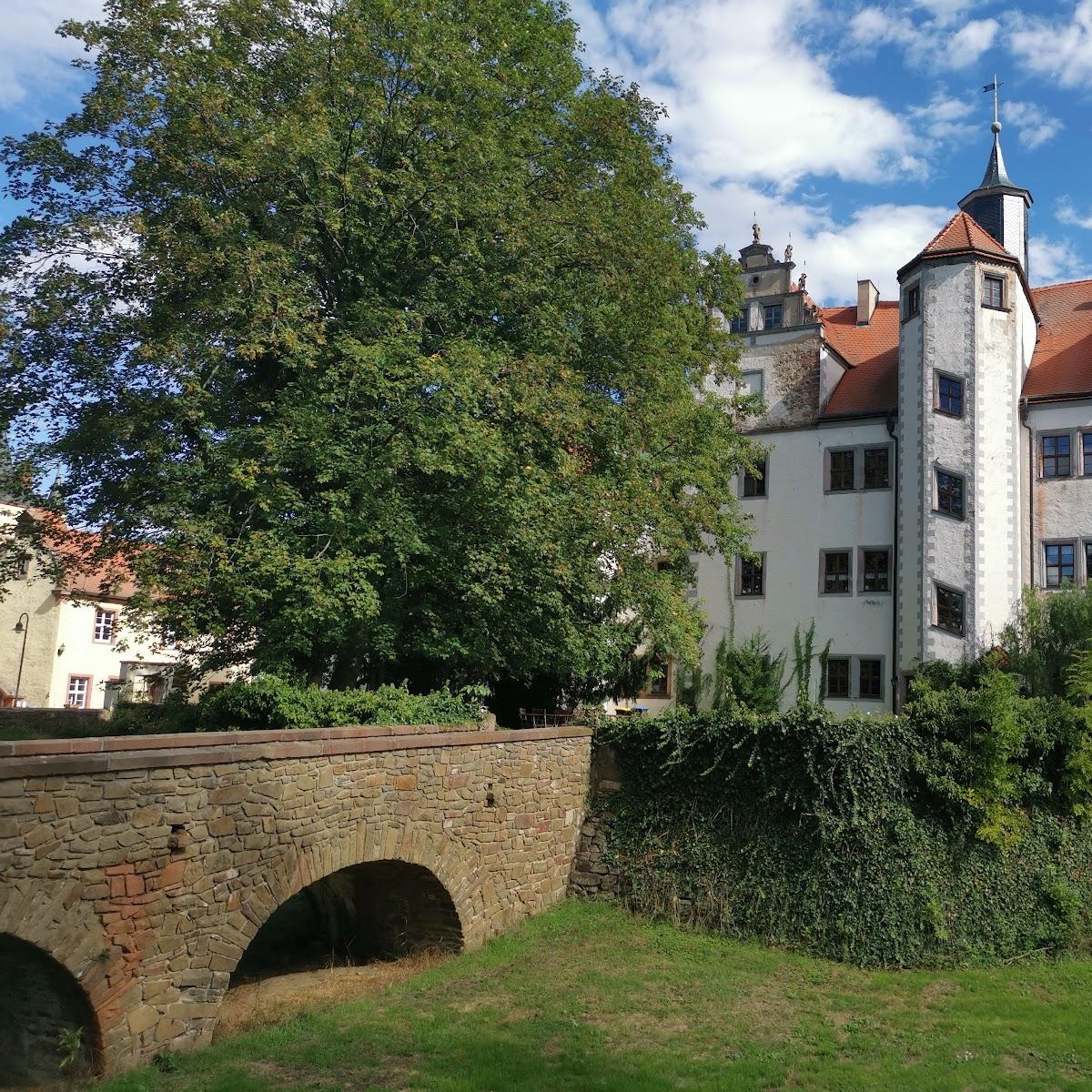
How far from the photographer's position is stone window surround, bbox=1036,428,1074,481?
25641 millimetres

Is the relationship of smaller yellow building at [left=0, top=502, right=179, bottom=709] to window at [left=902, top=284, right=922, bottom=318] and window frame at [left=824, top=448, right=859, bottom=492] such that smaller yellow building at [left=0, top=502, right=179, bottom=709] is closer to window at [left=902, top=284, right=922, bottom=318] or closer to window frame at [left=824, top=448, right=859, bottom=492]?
window frame at [left=824, top=448, right=859, bottom=492]

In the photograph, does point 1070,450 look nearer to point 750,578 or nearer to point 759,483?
point 759,483

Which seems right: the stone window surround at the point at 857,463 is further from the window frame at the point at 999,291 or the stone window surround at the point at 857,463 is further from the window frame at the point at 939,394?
the window frame at the point at 999,291

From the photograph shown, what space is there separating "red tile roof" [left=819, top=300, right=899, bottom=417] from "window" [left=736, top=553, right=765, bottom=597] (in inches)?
183

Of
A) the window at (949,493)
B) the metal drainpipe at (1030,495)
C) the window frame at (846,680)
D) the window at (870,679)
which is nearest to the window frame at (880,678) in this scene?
the window at (870,679)

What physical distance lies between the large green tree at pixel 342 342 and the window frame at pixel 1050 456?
1261cm

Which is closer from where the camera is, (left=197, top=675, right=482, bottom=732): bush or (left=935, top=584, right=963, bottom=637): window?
(left=197, top=675, right=482, bottom=732): bush

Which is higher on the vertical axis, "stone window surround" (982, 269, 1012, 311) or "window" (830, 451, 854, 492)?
"stone window surround" (982, 269, 1012, 311)

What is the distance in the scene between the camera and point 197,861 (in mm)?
9219

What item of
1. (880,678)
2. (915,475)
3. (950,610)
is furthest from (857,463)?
(880,678)

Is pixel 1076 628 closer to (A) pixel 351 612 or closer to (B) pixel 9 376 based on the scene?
(A) pixel 351 612

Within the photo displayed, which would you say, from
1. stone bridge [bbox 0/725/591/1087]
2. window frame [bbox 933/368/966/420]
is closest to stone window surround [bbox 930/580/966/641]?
window frame [bbox 933/368/966/420]

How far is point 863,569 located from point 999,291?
26.3 feet

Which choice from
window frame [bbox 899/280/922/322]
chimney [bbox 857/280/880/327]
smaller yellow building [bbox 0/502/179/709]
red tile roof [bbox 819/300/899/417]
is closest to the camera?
window frame [bbox 899/280/922/322]
